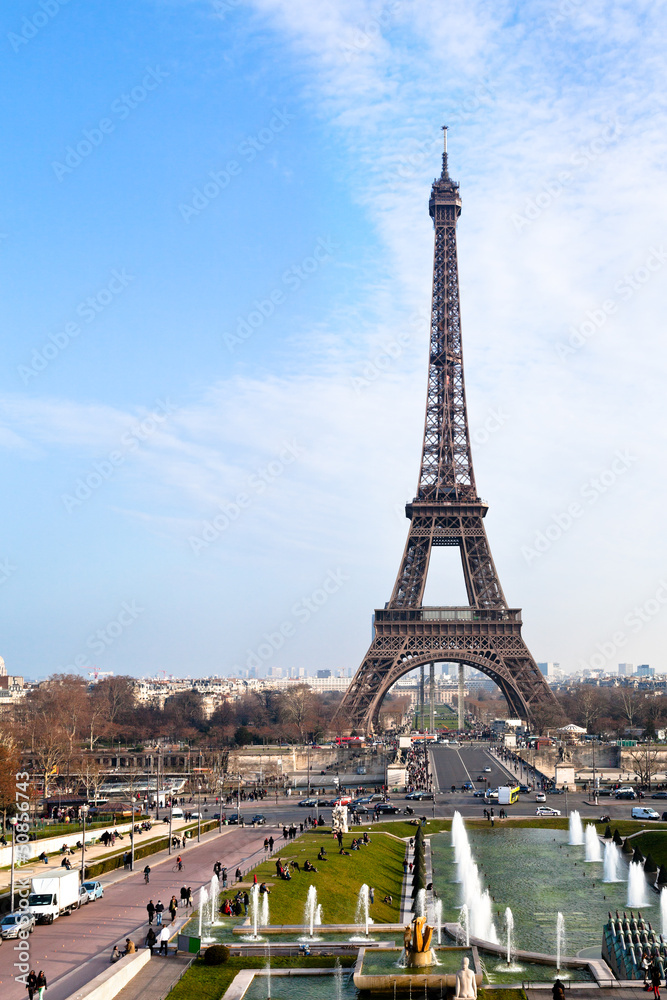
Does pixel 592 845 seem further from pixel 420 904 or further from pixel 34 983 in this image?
pixel 34 983

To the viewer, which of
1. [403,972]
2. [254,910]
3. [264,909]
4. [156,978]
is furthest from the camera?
[264,909]

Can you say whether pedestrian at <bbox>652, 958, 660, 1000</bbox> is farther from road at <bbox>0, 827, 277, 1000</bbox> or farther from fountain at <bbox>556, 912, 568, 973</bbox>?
road at <bbox>0, 827, 277, 1000</bbox>

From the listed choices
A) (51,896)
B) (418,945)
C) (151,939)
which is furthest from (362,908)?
(51,896)

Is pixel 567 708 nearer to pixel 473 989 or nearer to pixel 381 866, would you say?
pixel 381 866

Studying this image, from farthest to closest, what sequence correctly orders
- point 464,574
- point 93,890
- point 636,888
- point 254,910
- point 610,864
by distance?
1. point 464,574
2. point 610,864
3. point 636,888
4. point 93,890
5. point 254,910

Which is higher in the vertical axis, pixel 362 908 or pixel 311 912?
pixel 311 912

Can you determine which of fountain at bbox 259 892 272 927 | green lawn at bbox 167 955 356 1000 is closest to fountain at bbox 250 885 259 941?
fountain at bbox 259 892 272 927

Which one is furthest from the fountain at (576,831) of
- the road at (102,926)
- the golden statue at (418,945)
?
the golden statue at (418,945)

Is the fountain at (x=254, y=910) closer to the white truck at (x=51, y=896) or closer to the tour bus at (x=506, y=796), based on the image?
the white truck at (x=51, y=896)
